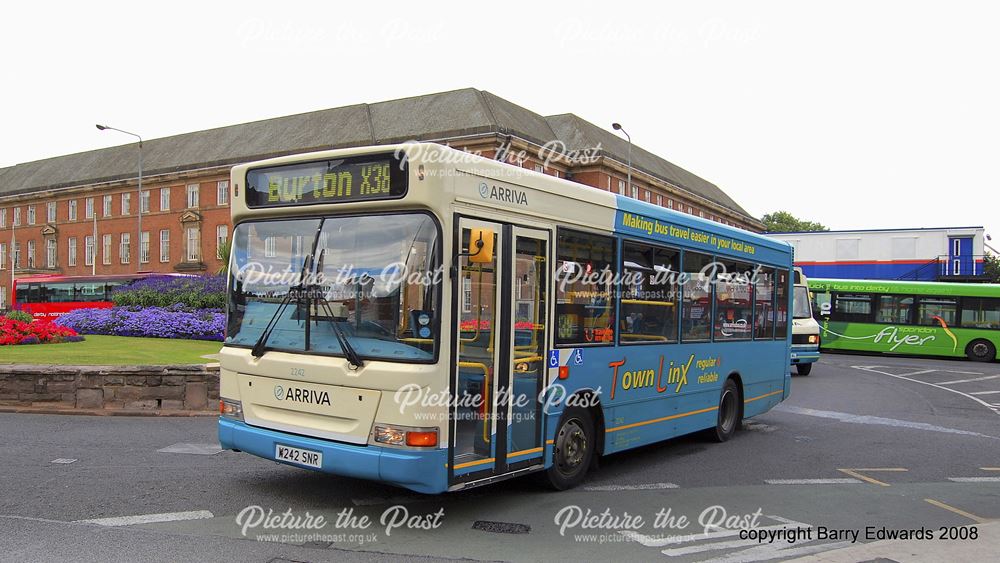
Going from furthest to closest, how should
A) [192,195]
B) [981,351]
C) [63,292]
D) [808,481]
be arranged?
1. [192,195]
2. [63,292]
3. [981,351]
4. [808,481]

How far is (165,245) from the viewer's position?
76.4m

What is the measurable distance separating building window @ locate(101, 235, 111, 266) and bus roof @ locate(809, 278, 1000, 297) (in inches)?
2764

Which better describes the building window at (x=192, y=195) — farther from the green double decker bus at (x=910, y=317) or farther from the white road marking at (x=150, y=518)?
the white road marking at (x=150, y=518)

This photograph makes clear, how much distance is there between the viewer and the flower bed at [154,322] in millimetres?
22750

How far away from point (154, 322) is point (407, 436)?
64.0ft

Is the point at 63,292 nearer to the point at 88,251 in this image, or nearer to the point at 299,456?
the point at 299,456

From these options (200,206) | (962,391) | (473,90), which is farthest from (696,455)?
(200,206)


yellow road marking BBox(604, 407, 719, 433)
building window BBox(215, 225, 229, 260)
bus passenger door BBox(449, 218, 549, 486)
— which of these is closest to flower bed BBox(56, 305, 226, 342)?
yellow road marking BBox(604, 407, 719, 433)

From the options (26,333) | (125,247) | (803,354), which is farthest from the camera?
(125,247)

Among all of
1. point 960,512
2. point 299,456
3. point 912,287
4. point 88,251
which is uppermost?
point 88,251

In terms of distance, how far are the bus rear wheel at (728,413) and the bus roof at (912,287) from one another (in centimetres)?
2221

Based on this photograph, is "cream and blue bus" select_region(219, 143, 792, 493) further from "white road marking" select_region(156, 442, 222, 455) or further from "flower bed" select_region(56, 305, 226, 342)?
"flower bed" select_region(56, 305, 226, 342)

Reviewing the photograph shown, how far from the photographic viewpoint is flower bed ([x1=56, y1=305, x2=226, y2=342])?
22.8m

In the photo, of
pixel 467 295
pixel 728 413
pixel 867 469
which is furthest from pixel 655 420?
pixel 467 295
